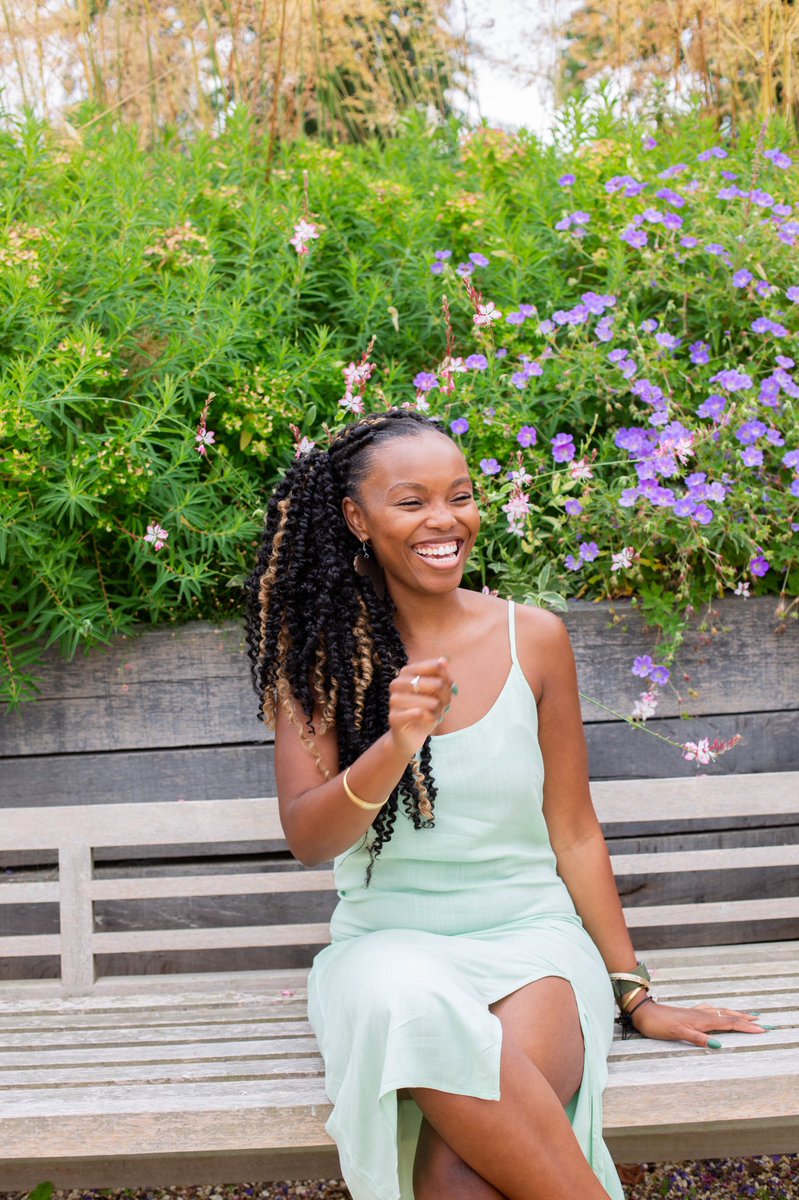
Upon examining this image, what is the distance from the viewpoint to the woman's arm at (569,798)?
2154mm

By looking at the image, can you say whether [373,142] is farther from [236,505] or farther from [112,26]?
[236,505]

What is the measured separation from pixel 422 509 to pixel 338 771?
0.52 m

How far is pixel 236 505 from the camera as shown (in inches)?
108

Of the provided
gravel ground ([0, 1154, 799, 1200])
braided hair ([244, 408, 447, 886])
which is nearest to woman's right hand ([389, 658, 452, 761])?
braided hair ([244, 408, 447, 886])

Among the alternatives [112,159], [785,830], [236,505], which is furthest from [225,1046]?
[112,159]

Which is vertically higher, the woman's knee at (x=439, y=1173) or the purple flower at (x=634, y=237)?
the purple flower at (x=634, y=237)

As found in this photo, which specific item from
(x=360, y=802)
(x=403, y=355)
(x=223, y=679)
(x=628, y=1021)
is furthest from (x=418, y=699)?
(x=403, y=355)

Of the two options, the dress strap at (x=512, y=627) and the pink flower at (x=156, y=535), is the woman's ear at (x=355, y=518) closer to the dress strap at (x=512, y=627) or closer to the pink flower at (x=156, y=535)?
the dress strap at (x=512, y=627)

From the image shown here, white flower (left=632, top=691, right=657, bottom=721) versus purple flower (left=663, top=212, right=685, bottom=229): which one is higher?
purple flower (left=663, top=212, right=685, bottom=229)

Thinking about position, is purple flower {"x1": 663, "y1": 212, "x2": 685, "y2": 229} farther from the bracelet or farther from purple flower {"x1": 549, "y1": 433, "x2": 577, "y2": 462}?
the bracelet

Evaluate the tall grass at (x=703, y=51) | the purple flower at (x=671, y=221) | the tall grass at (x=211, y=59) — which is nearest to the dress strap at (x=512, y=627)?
the purple flower at (x=671, y=221)

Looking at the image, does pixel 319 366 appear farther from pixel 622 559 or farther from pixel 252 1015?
pixel 252 1015

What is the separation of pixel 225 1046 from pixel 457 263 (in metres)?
2.28

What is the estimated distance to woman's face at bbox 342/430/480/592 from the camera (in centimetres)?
204
